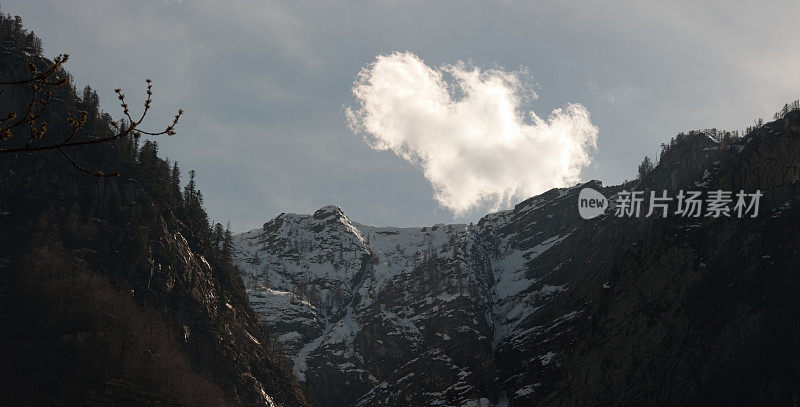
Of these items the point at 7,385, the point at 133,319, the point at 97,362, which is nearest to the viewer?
the point at 7,385

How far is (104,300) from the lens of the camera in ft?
521

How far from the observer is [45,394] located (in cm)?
13475

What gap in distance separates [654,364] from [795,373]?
2639cm

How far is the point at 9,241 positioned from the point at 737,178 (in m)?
169

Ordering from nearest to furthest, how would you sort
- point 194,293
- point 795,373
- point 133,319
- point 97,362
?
point 795,373, point 97,362, point 133,319, point 194,293

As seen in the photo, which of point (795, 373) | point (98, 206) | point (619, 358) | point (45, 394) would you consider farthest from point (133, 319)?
point (795, 373)

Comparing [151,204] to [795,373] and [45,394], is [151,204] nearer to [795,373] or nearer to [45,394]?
[45,394]

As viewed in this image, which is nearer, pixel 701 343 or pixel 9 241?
pixel 701 343

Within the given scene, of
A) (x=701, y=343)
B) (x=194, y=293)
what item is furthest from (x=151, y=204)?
(x=701, y=343)

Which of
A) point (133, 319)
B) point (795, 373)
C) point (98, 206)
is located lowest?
point (795, 373)

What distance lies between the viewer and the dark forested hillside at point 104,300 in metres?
141

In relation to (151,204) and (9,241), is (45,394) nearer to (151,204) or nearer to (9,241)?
(9,241)

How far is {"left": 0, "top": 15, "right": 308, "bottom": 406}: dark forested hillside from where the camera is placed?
141375 mm

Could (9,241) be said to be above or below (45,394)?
above
